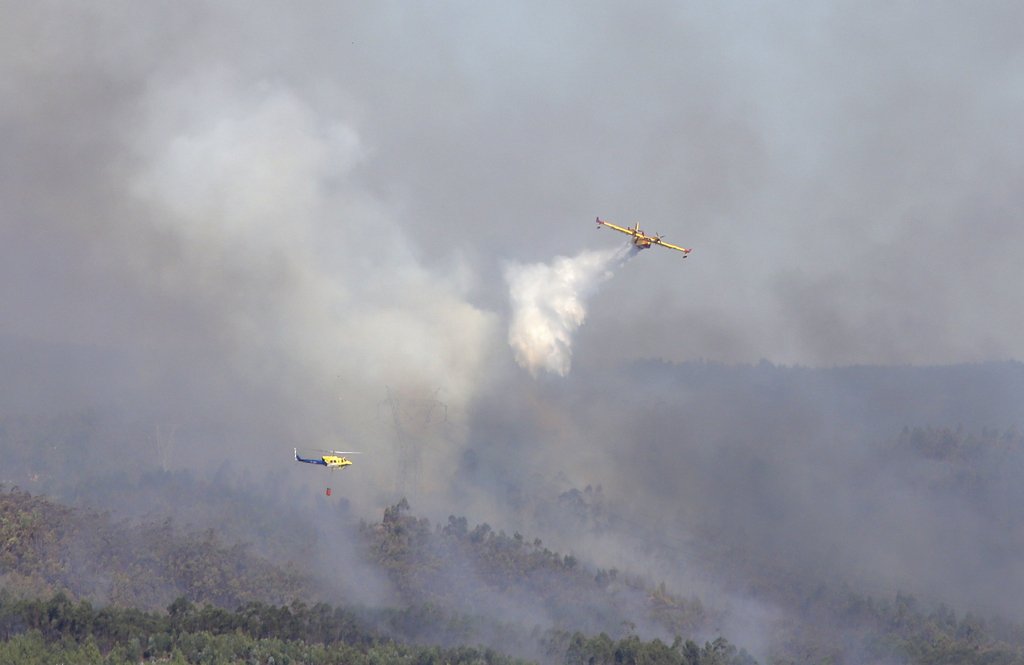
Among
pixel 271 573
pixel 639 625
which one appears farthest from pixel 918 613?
pixel 271 573

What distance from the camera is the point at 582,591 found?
19738 cm

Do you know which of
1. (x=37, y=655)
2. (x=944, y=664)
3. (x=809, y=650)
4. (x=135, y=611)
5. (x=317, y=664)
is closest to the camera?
(x=37, y=655)

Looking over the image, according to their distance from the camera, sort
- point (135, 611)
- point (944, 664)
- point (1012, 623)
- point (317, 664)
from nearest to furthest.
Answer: point (317, 664) < point (135, 611) < point (944, 664) < point (1012, 623)

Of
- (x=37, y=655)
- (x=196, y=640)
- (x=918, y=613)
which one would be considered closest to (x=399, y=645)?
(x=196, y=640)

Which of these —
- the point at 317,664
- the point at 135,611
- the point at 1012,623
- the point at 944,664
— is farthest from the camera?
the point at 1012,623

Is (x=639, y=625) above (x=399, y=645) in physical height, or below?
above

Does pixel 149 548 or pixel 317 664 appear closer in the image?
pixel 317 664

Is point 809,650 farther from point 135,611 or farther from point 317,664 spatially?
point 135,611

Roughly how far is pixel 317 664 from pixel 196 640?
14.0 m

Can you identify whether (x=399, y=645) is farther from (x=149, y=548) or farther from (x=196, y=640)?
(x=149, y=548)

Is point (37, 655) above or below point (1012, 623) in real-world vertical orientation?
below

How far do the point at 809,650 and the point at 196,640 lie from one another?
9629 cm

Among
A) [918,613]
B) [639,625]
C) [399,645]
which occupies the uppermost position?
[918,613]

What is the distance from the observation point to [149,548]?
199125 mm
